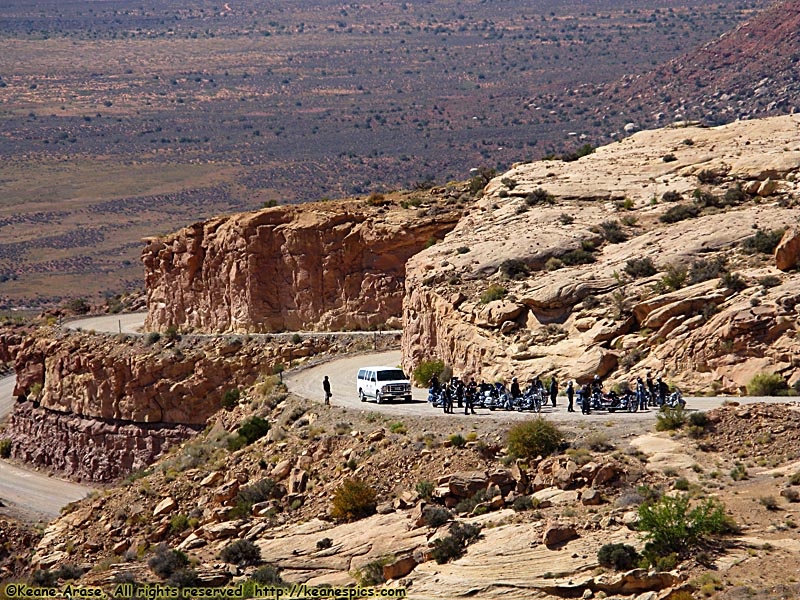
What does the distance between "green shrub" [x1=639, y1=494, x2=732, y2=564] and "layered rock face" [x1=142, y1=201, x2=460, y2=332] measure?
34280mm

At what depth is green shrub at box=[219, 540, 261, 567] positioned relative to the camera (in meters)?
29.8

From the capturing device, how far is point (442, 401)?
38.5m

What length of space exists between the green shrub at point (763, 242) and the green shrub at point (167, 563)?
18781 mm

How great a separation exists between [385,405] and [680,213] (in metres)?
12.1

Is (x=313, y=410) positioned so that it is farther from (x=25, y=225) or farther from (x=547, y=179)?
(x=25, y=225)

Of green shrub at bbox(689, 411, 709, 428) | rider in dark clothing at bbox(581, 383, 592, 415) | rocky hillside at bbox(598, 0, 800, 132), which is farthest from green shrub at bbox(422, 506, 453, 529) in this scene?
rocky hillside at bbox(598, 0, 800, 132)

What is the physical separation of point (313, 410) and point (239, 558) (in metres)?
11.0

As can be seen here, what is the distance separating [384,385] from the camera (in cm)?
4041

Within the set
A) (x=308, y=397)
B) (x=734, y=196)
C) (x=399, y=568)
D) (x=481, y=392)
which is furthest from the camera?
(x=734, y=196)

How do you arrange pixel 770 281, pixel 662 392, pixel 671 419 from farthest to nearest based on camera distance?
pixel 770 281 < pixel 662 392 < pixel 671 419

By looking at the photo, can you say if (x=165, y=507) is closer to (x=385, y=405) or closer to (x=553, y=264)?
(x=385, y=405)

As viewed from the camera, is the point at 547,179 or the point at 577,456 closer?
the point at 577,456

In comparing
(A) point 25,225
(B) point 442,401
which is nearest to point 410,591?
(B) point 442,401

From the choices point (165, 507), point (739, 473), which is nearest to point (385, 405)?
point (165, 507)
